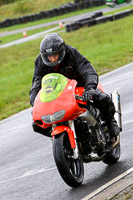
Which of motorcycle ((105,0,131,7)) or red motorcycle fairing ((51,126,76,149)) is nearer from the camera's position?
red motorcycle fairing ((51,126,76,149))

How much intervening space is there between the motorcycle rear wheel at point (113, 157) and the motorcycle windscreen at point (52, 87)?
3.99ft

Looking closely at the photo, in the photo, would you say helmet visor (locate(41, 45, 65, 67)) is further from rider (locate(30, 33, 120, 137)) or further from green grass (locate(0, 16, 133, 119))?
green grass (locate(0, 16, 133, 119))

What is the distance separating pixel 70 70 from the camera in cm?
599

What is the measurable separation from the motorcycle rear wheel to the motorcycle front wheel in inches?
27.8

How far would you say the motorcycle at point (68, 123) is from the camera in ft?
17.3

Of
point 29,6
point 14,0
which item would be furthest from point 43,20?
point 14,0

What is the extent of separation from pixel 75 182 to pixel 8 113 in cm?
861

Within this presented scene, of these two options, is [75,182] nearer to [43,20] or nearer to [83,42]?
[83,42]

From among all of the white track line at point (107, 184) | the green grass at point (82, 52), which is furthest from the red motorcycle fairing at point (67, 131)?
the green grass at point (82, 52)

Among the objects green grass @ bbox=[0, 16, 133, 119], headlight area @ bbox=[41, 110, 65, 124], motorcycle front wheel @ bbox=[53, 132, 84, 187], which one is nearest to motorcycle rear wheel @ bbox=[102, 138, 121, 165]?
motorcycle front wheel @ bbox=[53, 132, 84, 187]

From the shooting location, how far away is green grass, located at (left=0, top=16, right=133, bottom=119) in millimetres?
16031

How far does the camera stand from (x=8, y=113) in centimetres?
1388

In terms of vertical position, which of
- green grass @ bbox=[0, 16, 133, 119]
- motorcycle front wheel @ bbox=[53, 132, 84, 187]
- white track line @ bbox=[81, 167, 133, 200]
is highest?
motorcycle front wheel @ bbox=[53, 132, 84, 187]

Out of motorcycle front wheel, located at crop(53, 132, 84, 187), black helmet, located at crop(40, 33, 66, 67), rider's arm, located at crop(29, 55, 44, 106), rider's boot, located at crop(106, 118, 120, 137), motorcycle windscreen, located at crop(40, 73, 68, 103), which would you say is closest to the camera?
motorcycle front wheel, located at crop(53, 132, 84, 187)
